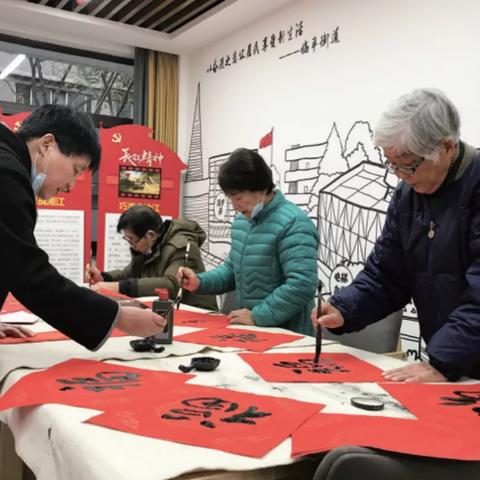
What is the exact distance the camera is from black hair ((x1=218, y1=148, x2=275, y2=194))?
2275mm

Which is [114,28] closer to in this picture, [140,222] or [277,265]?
[140,222]

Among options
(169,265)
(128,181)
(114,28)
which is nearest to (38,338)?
(169,265)

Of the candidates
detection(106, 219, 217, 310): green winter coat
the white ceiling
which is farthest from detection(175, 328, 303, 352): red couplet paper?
the white ceiling

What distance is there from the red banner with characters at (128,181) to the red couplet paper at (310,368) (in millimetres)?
3061

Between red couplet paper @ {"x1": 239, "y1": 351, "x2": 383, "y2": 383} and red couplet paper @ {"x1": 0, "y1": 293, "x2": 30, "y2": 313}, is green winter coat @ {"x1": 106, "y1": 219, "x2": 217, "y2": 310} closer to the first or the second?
red couplet paper @ {"x1": 0, "y1": 293, "x2": 30, "y2": 313}

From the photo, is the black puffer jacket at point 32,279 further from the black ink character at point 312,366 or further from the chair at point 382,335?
the chair at point 382,335

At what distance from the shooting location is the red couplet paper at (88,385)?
111 centimetres

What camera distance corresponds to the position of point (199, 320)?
2.19 m

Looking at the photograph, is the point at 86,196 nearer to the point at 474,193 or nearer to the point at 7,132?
the point at 7,132

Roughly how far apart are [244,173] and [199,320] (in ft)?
2.08

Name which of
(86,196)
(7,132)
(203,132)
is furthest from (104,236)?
(7,132)

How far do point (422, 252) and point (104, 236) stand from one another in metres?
3.30

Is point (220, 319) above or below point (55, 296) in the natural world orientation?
below

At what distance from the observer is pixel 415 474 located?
2.49 ft
